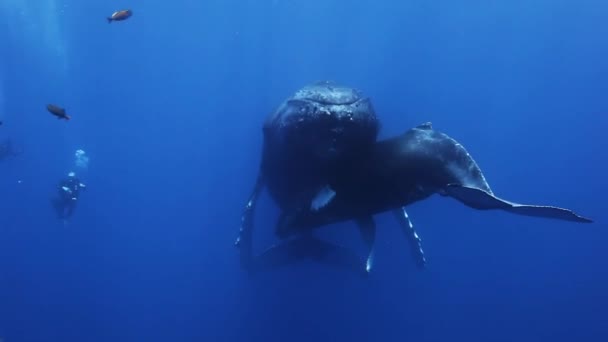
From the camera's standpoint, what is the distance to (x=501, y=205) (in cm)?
562

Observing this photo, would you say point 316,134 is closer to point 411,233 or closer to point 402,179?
point 402,179

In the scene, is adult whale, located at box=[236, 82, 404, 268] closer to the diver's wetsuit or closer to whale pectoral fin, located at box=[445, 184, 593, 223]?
whale pectoral fin, located at box=[445, 184, 593, 223]

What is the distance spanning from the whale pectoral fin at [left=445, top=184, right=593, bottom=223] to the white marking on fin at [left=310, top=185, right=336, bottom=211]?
184 cm

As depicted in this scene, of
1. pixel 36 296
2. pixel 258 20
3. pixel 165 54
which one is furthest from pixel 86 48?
pixel 36 296

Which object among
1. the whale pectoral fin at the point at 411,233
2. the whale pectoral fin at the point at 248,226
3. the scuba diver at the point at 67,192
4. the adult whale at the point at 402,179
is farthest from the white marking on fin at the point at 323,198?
the scuba diver at the point at 67,192

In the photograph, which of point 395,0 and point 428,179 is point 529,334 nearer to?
point 395,0

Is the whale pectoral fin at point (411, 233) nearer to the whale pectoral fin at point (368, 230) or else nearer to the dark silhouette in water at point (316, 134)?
the whale pectoral fin at point (368, 230)

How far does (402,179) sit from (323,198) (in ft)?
4.29

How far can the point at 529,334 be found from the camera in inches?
916

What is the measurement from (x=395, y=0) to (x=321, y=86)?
20829 millimetres

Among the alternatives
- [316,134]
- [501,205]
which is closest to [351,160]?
[316,134]

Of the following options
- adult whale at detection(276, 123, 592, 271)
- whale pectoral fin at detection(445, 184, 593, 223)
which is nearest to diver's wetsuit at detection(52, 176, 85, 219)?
adult whale at detection(276, 123, 592, 271)

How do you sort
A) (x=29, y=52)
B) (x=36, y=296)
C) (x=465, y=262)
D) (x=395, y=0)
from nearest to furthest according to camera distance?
(x=465, y=262) < (x=36, y=296) < (x=395, y=0) < (x=29, y=52)

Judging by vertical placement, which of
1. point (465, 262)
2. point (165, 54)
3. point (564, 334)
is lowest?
point (564, 334)
